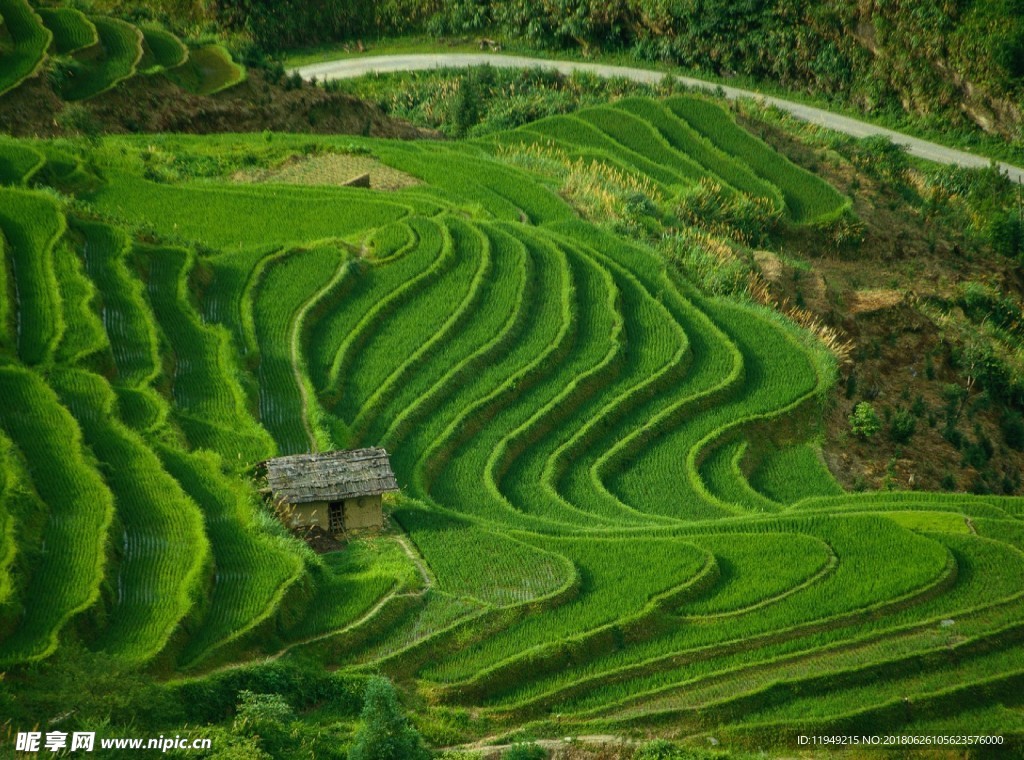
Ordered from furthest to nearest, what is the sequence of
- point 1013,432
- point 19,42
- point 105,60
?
point 105,60 < point 19,42 < point 1013,432

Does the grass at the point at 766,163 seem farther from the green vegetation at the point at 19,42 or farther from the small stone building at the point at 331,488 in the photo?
the small stone building at the point at 331,488

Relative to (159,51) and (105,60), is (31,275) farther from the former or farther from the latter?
(159,51)

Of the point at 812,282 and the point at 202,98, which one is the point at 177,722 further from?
the point at 202,98

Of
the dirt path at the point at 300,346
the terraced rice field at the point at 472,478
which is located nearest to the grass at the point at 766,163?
the terraced rice field at the point at 472,478

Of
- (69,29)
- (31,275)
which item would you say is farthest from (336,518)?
(69,29)

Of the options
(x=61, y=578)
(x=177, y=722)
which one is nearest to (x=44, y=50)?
(x=61, y=578)

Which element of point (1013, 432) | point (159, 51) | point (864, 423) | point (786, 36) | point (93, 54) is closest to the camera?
point (864, 423)
